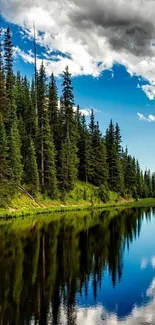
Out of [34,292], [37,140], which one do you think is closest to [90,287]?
[34,292]

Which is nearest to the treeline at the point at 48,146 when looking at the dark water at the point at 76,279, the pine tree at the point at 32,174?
the pine tree at the point at 32,174

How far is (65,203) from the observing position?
65750 mm

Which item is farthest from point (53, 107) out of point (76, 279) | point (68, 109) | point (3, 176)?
point (76, 279)

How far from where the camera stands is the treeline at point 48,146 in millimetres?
54156

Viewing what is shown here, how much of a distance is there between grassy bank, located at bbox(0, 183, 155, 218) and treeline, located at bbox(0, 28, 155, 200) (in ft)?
5.09

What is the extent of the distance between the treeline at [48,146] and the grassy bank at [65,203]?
61.1 inches

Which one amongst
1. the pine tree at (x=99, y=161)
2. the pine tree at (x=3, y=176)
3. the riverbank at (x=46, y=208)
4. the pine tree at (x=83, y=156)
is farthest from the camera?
the pine tree at (x=99, y=161)

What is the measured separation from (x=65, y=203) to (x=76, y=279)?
4903 centimetres

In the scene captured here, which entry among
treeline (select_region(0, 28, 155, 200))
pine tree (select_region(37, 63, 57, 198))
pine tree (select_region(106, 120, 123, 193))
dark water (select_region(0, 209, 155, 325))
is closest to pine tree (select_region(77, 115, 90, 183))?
treeline (select_region(0, 28, 155, 200))

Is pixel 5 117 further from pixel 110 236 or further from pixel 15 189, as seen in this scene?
pixel 110 236

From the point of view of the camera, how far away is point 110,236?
103ft

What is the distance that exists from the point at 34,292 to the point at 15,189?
37.7 meters

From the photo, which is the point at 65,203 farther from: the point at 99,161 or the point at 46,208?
the point at 99,161

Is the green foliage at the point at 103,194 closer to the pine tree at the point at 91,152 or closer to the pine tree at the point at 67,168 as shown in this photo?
the pine tree at the point at 91,152
